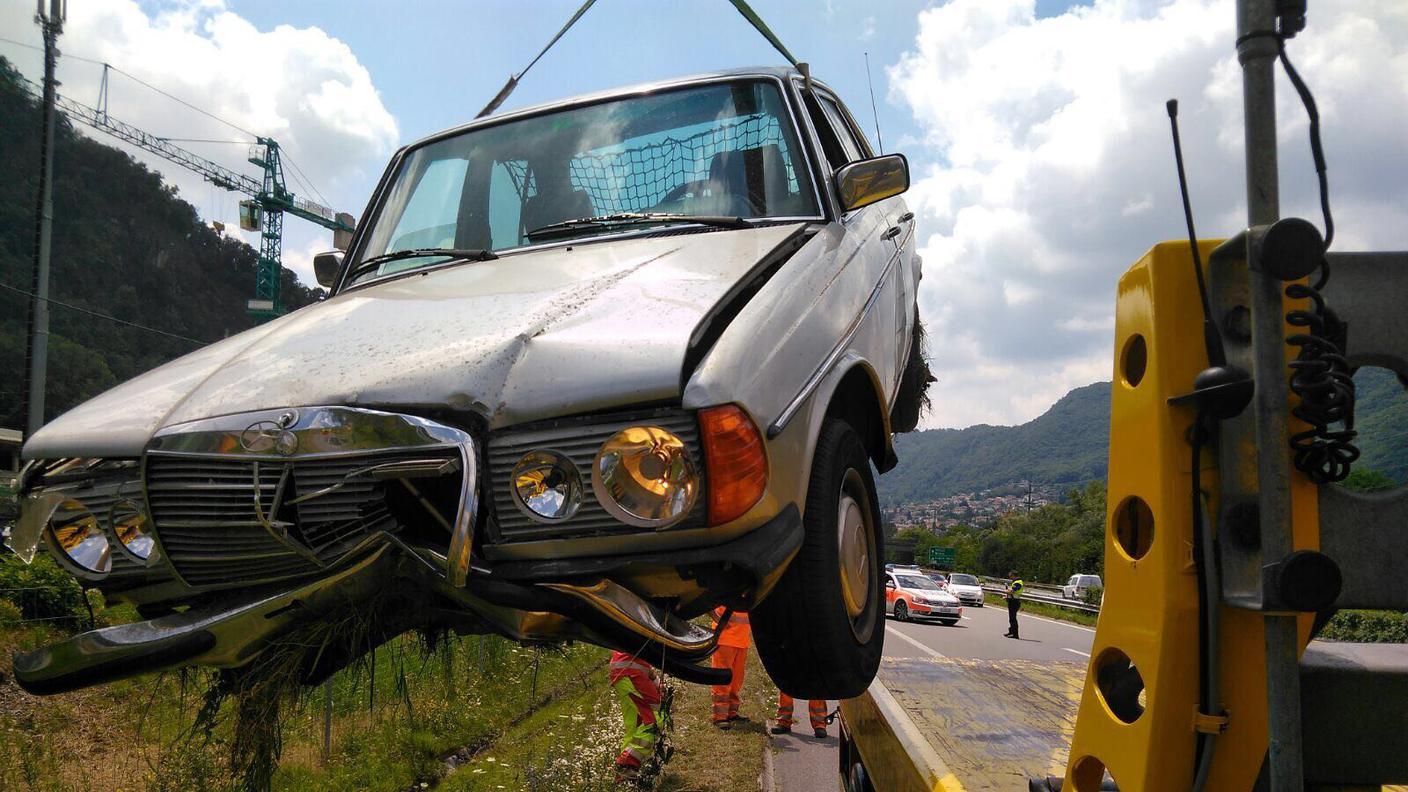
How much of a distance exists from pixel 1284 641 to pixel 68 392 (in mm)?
38728

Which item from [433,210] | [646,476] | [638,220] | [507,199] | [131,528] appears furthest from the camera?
[433,210]

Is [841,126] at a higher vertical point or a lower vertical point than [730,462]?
higher

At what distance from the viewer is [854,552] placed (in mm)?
2684

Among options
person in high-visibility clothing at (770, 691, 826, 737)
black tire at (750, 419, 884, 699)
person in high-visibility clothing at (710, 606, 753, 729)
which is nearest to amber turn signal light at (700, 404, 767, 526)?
black tire at (750, 419, 884, 699)

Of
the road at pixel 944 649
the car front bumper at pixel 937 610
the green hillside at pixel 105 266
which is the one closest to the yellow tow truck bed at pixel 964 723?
the road at pixel 944 649

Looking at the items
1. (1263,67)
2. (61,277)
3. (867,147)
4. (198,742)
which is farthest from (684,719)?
(61,277)

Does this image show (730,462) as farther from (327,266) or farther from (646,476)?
(327,266)

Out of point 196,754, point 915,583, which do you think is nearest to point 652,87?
point 196,754

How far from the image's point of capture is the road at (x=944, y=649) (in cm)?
953

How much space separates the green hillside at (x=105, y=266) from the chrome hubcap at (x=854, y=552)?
1440 inches

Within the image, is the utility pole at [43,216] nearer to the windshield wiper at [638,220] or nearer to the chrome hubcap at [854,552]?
the windshield wiper at [638,220]

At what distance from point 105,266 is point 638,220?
5458 centimetres

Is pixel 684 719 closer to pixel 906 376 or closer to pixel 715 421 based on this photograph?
pixel 906 376

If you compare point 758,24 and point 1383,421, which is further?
point 758,24
